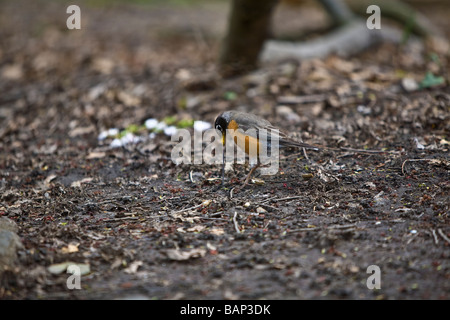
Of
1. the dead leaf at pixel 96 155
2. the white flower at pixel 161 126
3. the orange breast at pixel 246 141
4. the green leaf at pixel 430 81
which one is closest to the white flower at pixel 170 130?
the white flower at pixel 161 126

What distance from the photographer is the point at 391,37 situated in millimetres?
8711

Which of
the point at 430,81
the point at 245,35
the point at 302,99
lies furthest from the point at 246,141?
the point at 430,81

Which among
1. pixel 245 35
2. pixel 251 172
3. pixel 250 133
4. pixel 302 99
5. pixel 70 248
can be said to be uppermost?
pixel 245 35

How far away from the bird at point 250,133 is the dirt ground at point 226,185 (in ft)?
1.00

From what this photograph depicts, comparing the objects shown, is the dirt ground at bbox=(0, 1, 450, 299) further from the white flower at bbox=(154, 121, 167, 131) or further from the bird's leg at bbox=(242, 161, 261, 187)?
the white flower at bbox=(154, 121, 167, 131)

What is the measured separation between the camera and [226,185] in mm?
4551

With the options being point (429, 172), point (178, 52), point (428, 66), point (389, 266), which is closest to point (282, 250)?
point (389, 266)

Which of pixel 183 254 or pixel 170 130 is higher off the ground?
pixel 170 130

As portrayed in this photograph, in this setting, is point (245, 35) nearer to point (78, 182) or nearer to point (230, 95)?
point (230, 95)

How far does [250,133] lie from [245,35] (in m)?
2.69

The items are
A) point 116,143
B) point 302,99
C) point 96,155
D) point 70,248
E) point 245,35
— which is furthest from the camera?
point 245,35

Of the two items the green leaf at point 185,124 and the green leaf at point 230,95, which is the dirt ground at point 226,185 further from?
the green leaf at point 185,124

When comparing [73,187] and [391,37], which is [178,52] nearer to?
[391,37]

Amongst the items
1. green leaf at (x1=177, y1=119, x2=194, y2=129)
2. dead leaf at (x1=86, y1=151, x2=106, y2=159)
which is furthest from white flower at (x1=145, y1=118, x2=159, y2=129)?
dead leaf at (x1=86, y1=151, x2=106, y2=159)
